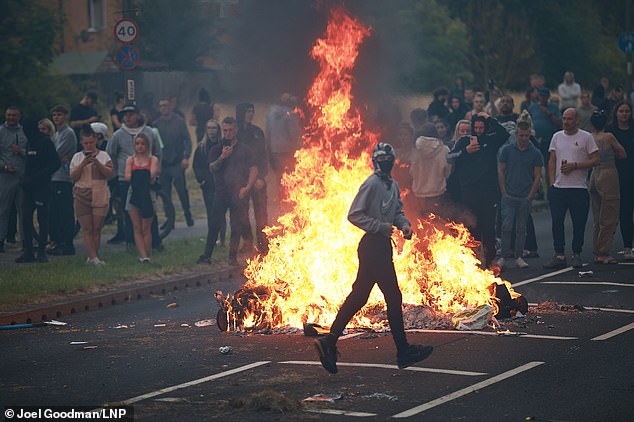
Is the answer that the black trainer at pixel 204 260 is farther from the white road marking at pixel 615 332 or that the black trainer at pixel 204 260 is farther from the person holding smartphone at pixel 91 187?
the white road marking at pixel 615 332

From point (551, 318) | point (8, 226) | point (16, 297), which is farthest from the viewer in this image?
point (8, 226)

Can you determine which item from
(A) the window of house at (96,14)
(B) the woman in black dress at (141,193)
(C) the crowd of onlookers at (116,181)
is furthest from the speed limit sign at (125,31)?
(A) the window of house at (96,14)

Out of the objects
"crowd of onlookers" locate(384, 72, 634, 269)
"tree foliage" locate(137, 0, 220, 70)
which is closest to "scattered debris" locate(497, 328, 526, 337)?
"crowd of onlookers" locate(384, 72, 634, 269)

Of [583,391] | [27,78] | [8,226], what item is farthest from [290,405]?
[27,78]

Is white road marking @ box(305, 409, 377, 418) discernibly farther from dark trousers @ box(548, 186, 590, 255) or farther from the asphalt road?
dark trousers @ box(548, 186, 590, 255)

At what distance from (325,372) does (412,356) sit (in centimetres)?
76

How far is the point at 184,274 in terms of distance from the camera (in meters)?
16.2

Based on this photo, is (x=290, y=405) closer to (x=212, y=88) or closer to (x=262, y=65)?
(x=262, y=65)

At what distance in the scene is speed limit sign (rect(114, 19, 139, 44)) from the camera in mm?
20609

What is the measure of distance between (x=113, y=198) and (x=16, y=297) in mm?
6447

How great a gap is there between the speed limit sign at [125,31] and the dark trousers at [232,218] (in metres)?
4.71

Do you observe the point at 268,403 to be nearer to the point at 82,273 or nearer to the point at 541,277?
the point at 82,273

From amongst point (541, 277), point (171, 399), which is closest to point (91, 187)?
point (541, 277)

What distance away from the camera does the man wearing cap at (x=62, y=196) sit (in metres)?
18.3
